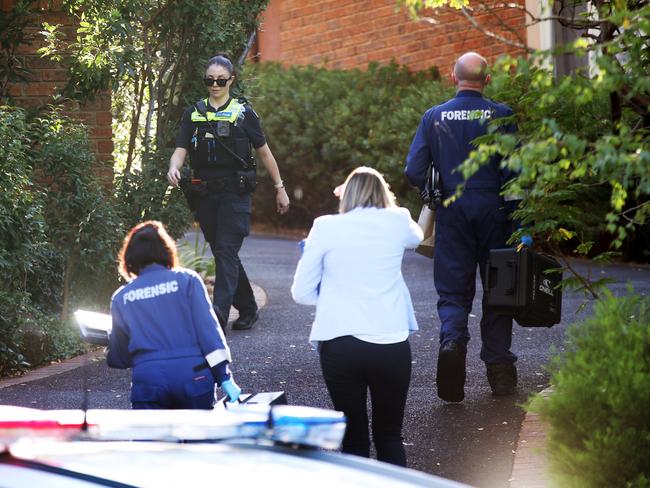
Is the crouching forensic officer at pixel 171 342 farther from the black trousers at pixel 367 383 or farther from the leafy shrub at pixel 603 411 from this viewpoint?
the leafy shrub at pixel 603 411

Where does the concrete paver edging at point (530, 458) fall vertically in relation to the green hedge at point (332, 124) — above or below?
below

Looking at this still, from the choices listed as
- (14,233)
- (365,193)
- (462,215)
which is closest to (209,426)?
(365,193)

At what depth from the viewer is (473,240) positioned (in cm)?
777

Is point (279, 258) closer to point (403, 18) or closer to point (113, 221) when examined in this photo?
point (403, 18)

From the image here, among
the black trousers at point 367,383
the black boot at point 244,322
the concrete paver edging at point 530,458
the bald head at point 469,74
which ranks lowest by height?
the concrete paver edging at point 530,458

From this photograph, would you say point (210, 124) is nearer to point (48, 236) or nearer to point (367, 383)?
point (48, 236)

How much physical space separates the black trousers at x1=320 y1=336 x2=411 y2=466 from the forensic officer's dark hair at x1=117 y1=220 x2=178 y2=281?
2.57 feet

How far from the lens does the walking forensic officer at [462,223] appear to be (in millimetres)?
7629

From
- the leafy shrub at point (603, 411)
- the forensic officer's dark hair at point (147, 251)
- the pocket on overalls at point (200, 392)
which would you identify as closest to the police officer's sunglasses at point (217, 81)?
the forensic officer's dark hair at point (147, 251)

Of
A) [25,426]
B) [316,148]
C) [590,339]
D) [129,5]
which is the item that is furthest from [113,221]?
[316,148]

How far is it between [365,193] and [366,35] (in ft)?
47.1

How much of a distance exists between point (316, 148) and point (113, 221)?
8.61 m

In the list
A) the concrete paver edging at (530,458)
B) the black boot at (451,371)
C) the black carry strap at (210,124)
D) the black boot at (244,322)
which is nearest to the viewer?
the concrete paver edging at (530,458)

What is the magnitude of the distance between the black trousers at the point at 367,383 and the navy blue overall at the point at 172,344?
1.82 feet
